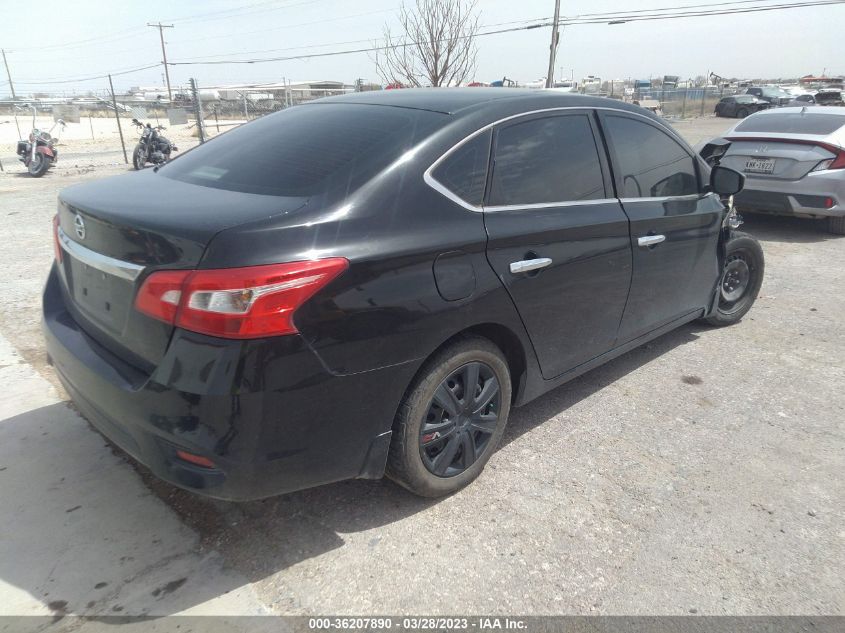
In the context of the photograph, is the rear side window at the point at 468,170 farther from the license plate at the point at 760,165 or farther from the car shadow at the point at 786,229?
the car shadow at the point at 786,229

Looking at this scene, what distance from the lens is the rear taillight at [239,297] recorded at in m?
1.92

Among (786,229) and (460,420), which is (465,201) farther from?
(786,229)

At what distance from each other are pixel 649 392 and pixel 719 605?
169cm

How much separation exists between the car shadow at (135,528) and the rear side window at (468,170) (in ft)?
4.42

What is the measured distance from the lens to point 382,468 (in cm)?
242

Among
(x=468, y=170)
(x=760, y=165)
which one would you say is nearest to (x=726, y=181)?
(x=468, y=170)

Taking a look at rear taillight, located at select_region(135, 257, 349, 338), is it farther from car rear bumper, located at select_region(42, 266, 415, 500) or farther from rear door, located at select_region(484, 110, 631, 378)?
rear door, located at select_region(484, 110, 631, 378)

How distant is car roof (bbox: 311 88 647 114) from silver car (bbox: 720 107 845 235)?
489 cm

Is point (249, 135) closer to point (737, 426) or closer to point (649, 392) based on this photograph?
point (649, 392)

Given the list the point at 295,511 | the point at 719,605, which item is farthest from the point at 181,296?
the point at 719,605

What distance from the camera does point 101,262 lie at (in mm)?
2283

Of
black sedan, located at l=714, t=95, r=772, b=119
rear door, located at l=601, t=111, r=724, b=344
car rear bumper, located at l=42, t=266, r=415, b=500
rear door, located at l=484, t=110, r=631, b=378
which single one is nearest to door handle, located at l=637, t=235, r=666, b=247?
rear door, located at l=601, t=111, r=724, b=344

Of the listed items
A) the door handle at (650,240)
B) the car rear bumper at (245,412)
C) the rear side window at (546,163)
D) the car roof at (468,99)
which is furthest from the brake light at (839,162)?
the car rear bumper at (245,412)

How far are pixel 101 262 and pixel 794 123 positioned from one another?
27.0 ft
